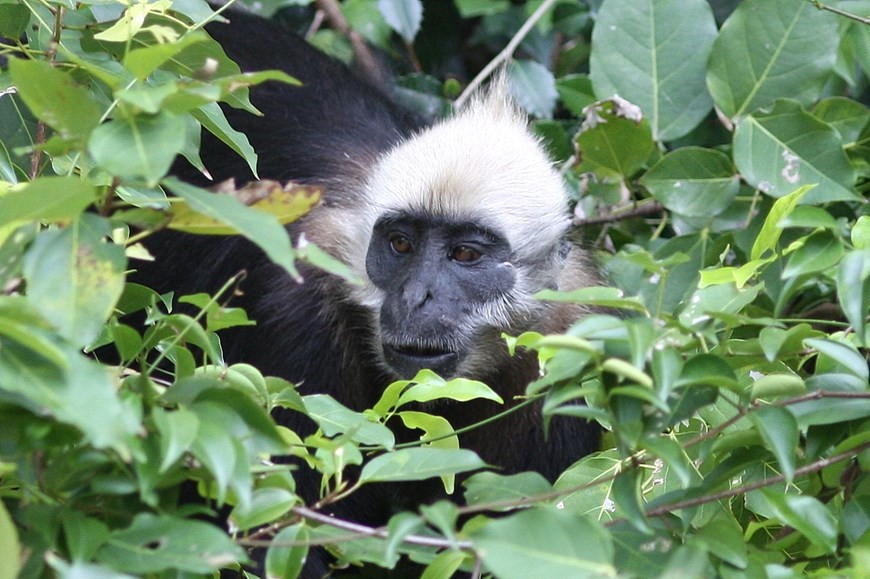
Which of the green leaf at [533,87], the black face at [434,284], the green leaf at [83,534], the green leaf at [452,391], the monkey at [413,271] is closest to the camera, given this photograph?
the green leaf at [83,534]

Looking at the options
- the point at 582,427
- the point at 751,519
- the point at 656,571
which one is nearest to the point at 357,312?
the point at 582,427

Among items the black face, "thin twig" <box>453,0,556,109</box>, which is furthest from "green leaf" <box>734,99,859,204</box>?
"thin twig" <box>453,0,556,109</box>

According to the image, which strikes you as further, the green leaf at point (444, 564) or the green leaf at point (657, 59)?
the green leaf at point (657, 59)

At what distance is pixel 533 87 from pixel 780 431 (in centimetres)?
323

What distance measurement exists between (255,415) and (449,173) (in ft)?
6.76

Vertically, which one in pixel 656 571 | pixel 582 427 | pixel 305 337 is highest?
pixel 656 571

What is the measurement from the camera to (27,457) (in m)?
1.63

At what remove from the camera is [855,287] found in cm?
199

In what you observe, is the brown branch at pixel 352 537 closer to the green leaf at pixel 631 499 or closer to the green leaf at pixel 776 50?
the green leaf at pixel 631 499

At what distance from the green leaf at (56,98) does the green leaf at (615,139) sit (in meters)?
2.39

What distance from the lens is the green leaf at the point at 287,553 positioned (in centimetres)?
183

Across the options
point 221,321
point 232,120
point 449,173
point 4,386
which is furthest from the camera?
point 232,120

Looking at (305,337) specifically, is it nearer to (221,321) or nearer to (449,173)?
(449,173)

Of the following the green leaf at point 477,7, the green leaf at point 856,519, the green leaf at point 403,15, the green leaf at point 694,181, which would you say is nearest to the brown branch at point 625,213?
the green leaf at point 694,181
